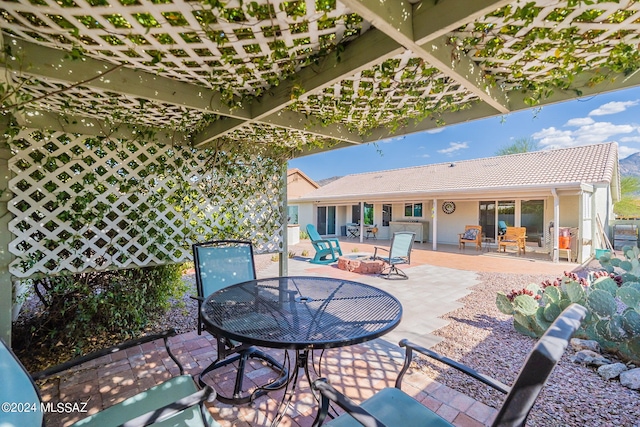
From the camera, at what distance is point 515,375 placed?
2.56 metres

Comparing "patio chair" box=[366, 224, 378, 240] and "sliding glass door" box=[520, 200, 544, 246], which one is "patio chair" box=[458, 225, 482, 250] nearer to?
"sliding glass door" box=[520, 200, 544, 246]

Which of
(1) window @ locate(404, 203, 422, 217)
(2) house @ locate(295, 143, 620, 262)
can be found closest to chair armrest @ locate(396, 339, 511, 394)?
(2) house @ locate(295, 143, 620, 262)

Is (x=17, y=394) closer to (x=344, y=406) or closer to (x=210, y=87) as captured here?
(x=344, y=406)

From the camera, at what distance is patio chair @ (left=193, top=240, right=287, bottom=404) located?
2332 millimetres

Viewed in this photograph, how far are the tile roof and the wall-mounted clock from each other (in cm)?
128

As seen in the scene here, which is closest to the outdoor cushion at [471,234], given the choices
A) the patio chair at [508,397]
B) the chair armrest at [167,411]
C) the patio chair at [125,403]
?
the patio chair at [508,397]

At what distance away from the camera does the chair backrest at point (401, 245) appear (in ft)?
22.6

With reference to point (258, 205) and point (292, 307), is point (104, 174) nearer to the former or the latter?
point (258, 205)

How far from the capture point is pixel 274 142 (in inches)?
163

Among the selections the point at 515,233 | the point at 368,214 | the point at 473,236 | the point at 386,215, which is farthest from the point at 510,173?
the point at 368,214

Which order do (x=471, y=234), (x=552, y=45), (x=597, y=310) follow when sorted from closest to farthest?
1. (x=552, y=45)
2. (x=597, y=310)
3. (x=471, y=234)

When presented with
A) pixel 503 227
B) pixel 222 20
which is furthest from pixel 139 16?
pixel 503 227

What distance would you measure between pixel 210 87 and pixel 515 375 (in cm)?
369

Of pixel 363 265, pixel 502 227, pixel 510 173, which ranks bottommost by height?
pixel 363 265
